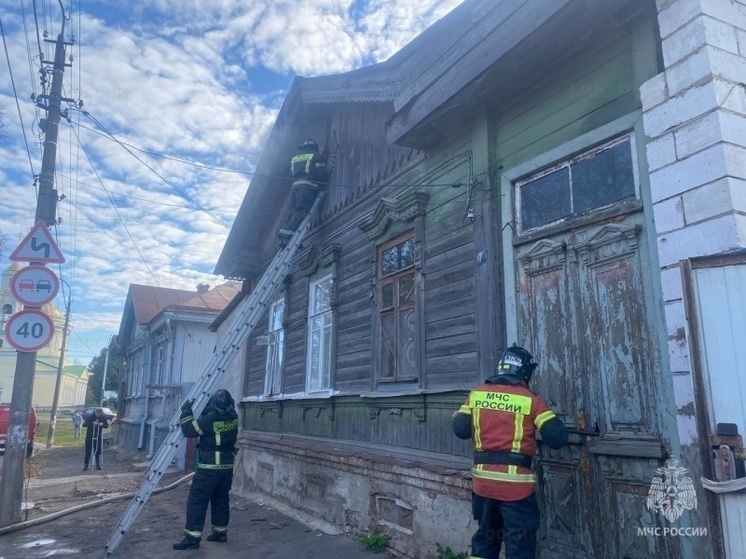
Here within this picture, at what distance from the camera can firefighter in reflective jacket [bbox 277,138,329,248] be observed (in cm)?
845

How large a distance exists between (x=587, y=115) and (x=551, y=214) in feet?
2.45

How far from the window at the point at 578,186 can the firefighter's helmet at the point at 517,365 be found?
1104mm

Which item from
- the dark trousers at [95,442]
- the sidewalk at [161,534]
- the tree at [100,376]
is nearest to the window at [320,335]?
the sidewalk at [161,534]

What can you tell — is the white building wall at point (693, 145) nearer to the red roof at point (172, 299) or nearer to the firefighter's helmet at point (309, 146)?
the firefighter's helmet at point (309, 146)

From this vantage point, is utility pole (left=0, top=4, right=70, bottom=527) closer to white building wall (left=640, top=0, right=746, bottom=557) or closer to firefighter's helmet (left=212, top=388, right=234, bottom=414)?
firefighter's helmet (left=212, top=388, right=234, bottom=414)

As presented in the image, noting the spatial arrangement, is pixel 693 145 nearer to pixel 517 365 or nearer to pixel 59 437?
pixel 517 365

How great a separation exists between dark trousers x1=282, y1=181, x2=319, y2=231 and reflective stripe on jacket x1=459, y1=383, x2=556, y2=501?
5.46m

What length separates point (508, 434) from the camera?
356cm

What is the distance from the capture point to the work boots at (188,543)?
239 inches

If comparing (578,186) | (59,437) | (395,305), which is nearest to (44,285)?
(395,305)

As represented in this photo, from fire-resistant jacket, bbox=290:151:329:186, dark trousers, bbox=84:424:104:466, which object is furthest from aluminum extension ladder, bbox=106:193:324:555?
dark trousers, bbox=84:424:104:466

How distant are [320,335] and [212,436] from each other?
7.51 feet

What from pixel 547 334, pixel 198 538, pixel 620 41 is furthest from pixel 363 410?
pixel 620 41

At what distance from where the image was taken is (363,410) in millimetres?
6672
